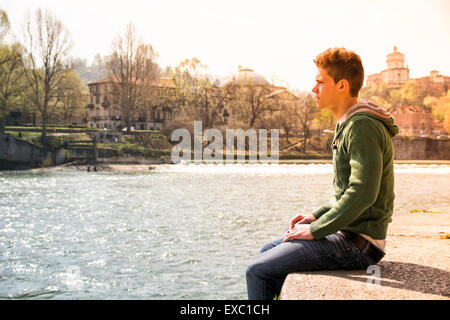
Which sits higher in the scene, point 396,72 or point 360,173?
point 396,72

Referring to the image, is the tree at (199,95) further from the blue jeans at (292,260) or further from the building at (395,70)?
the building at (395,70)

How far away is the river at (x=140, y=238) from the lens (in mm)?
7461

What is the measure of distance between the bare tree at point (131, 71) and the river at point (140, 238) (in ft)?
106

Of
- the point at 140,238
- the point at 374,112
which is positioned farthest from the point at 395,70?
the point at 374,112

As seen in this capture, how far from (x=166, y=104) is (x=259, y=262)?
6489cm

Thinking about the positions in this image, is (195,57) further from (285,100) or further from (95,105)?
(95,105)

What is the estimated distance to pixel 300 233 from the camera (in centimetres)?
295

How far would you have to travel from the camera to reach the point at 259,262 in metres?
2.87

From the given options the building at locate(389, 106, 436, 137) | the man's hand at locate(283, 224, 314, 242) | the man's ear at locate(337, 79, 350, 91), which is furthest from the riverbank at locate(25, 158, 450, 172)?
the building at locate(389, 106, 436, 137)

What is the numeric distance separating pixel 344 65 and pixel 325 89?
0.65 ft

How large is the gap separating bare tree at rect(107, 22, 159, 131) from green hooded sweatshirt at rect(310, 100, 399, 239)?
5239 cm

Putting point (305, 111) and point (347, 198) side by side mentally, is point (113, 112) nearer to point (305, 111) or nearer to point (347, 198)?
point (305, 111)
